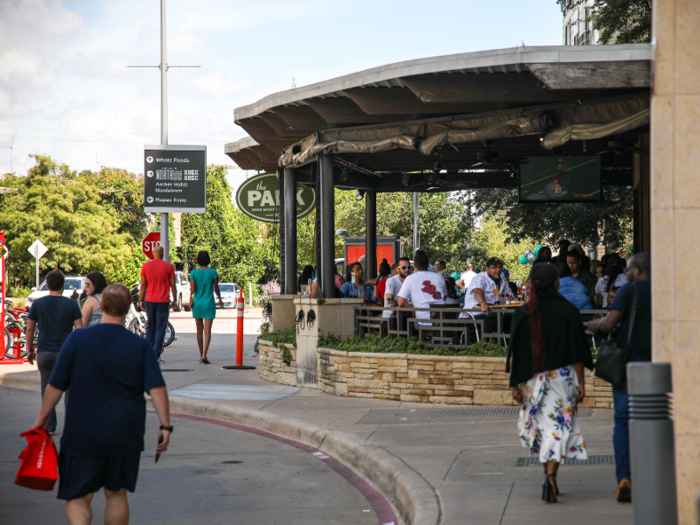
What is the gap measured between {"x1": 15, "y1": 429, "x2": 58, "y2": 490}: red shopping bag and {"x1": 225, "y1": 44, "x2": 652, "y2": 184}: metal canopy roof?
5744 mm

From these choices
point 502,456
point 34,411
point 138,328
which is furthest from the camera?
point 138,328

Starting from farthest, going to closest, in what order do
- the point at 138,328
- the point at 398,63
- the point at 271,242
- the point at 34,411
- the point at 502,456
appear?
1. the point at 271,242
2. the point at 138,328
3. the point at 34,411
4. the point at 398,63
5. the point at 502,456

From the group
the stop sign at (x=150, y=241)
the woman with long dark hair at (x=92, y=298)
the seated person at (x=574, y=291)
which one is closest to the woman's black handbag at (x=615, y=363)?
the seated person at (x=574, y=291)

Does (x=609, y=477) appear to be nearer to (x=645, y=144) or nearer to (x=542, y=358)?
(x=542, y=358)

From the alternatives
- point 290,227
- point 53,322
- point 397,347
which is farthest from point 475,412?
point 290,227

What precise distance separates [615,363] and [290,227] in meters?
8.90

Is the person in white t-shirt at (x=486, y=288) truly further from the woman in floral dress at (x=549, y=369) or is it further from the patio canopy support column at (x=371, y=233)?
the patio canopy support column at (x=371, y=233)

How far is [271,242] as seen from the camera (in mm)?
57094

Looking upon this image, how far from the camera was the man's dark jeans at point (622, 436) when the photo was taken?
17.8 ft

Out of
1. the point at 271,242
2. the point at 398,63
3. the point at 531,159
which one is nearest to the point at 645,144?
the point at 531,159

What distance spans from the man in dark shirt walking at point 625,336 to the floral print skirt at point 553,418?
257 mm

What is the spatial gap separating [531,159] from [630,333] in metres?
8.67

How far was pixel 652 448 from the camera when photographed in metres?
3.57

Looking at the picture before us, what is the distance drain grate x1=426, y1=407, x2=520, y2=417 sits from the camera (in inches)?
359
